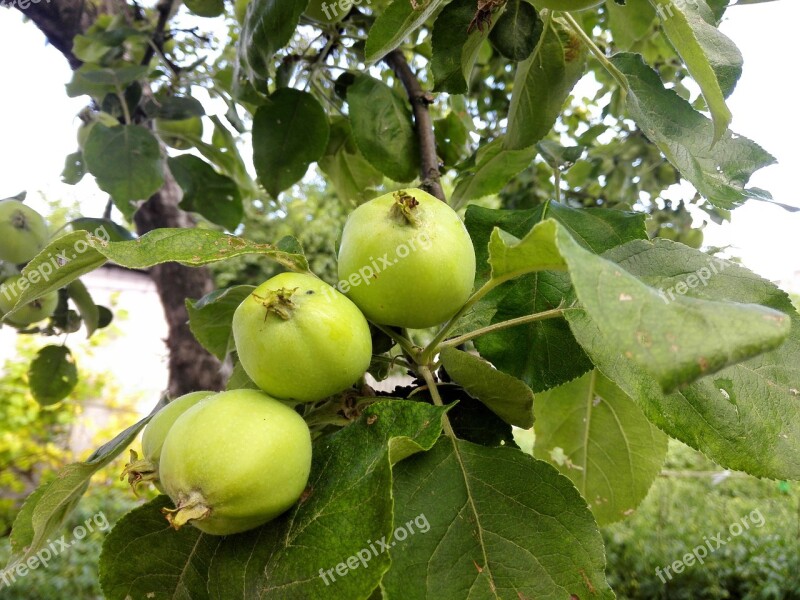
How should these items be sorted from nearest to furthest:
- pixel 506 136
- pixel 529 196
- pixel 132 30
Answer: pixel 506 136 → pixel 132 30 → pixel 529 196

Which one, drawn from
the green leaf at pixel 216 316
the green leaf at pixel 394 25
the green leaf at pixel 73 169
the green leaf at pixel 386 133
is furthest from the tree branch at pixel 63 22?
the green leaf at pixel 394 25

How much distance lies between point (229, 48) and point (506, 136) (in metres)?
2.09

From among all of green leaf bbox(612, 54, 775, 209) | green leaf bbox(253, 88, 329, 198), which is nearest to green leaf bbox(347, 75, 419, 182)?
green leaf bbox(253, 88, 329, 198)

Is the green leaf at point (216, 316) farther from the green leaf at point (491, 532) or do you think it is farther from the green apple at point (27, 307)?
the green apple at point (27, 307)

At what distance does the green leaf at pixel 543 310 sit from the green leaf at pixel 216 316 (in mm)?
331

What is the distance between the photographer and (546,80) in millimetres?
943

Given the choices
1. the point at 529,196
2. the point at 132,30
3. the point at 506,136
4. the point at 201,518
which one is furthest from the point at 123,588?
the point at 529,196

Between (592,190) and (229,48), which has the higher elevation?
(229,48)

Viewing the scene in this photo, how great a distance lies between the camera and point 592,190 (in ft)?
8.76

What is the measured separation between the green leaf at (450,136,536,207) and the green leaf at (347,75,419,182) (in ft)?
0.38

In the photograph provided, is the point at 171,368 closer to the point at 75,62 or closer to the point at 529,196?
the point at 75,62

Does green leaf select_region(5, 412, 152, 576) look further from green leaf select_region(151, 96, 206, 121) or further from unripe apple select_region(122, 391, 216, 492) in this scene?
green leaf select_region(151, 96, 206, 121)

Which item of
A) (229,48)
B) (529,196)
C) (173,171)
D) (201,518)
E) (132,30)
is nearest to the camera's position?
(201,518)

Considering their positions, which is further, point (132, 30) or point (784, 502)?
point (784, 502)
